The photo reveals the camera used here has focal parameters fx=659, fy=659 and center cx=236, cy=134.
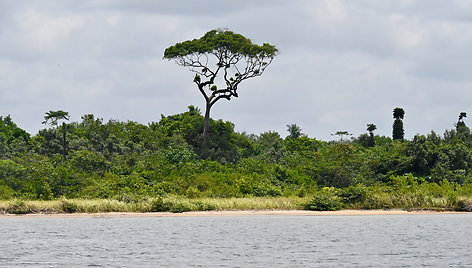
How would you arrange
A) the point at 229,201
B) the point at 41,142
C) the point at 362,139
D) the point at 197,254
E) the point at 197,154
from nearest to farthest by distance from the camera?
1. the point at 197,254
2. the point at 229,201
3. the point at 197,154
4. the point at 41,142
5. the point at 362,139

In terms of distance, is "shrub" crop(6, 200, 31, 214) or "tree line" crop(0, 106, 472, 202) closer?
"shrub" crop(6, 200, 31, 214)

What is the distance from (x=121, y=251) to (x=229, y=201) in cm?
1731

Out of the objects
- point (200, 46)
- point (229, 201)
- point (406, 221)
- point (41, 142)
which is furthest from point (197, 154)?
point (406, 221)

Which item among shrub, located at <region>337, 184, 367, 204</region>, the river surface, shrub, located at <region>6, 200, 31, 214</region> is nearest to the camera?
the river surface

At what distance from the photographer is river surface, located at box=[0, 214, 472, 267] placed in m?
20.9

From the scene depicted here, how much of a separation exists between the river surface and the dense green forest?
483cm

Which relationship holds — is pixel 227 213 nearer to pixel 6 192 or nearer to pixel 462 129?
pixel 6 192

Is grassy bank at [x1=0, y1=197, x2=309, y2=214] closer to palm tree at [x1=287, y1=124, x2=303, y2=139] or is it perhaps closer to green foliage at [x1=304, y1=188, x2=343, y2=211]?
green foliage at [x1=304, y1=188, x2=343, y2=211]

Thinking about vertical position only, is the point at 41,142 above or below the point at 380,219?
above

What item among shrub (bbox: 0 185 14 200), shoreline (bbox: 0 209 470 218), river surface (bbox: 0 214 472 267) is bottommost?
river surface (bbox: 0 214 472 267)

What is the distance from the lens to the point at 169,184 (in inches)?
1741

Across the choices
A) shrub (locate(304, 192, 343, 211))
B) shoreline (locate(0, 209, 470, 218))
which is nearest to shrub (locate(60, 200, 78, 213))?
shoreline (locate(0, 209, 470, 218))

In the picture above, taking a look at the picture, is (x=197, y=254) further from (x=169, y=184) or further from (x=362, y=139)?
(x=362, y=139)

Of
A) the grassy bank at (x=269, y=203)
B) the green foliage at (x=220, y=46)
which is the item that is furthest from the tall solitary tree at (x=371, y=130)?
the grassy bank at (x=269, y=203)
